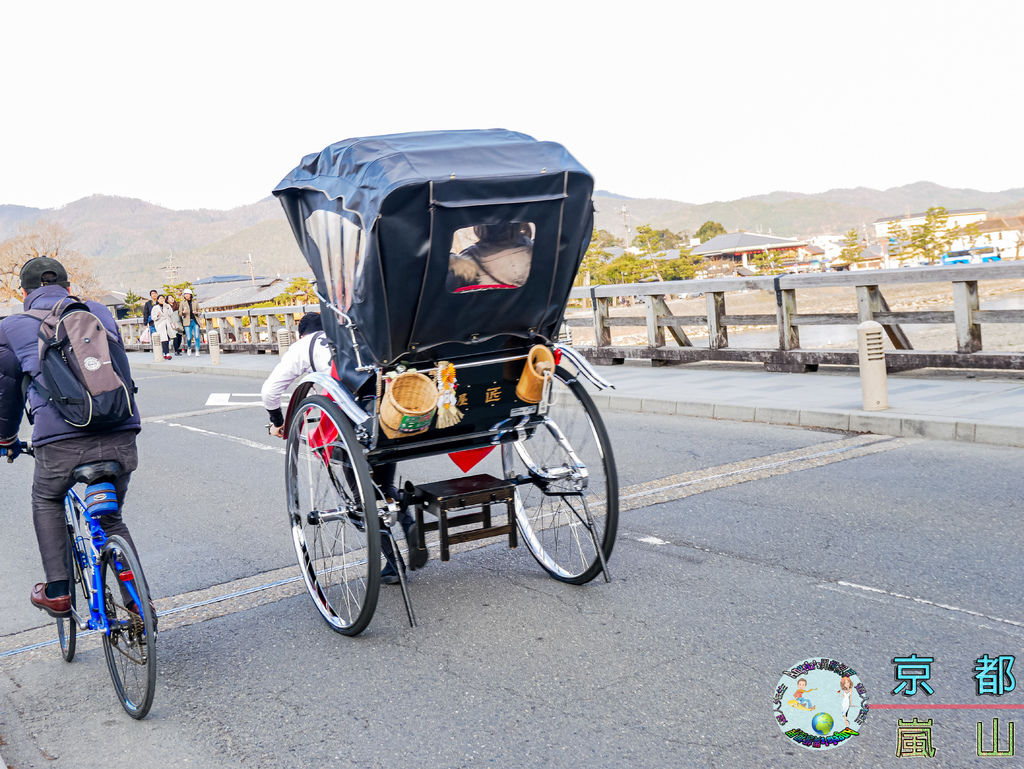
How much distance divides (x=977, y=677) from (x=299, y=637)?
3.01 metres

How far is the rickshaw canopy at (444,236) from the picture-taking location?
14.2 feet

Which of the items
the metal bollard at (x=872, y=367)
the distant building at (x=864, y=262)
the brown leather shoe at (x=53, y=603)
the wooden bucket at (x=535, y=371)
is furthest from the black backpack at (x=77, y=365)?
the distant building at (x=864, y=262)

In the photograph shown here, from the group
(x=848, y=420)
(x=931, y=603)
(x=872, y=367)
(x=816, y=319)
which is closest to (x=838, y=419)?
(x=848, y=420)

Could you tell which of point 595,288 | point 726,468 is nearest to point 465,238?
point 726,468

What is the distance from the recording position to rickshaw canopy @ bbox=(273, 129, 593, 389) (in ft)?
14.2

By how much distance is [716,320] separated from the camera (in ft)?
48.1

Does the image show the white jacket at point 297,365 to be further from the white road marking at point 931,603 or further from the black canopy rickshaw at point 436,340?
the white road marking at point 931,603

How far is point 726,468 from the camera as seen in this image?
8062 millimetres

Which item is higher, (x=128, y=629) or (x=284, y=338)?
(x=284, y=338)

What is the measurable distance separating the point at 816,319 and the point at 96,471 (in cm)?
1072

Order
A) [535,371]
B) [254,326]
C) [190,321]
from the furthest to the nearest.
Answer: [190,321] < [254,326] < [535,371]

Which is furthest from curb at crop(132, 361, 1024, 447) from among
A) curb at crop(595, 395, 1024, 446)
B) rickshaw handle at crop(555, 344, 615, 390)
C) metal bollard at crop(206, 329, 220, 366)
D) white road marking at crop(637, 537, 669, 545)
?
metal bollard at crop(206, 329, 220, 366)

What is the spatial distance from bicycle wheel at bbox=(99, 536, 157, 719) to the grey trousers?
0.17m

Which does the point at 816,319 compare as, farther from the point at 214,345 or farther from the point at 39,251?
the point at 39,251
